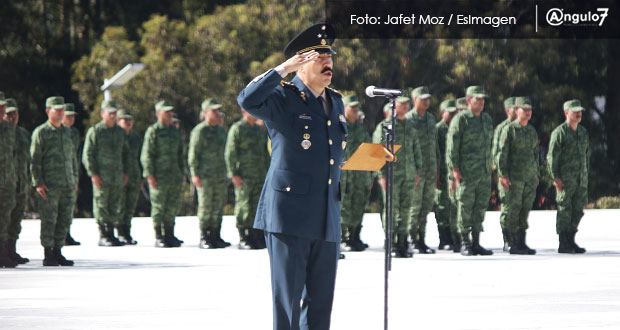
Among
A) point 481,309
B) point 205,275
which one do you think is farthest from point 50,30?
point 481,309

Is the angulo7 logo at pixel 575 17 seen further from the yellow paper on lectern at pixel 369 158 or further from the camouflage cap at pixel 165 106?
the yellow paper on lectern at pixel 369 158

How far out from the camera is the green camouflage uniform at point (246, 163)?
1638 cm

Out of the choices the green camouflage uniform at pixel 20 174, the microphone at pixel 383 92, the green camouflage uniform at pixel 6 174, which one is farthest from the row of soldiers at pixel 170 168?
the microphone at pixel 383 92

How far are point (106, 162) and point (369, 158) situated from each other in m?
11.1

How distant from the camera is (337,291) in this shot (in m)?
10.9

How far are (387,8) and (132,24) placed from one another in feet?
27.5

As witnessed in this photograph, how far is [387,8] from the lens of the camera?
33875mm

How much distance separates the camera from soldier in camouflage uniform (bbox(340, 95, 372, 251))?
1543 cm

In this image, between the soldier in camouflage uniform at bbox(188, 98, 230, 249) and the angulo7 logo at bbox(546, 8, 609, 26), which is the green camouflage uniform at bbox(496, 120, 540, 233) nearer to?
the soldier in camouflage uniform at bbox(188, 98, 230, 249)

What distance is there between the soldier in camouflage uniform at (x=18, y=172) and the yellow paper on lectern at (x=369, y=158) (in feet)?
26.4

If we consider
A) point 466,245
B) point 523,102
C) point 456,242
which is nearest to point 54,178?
point 466,245

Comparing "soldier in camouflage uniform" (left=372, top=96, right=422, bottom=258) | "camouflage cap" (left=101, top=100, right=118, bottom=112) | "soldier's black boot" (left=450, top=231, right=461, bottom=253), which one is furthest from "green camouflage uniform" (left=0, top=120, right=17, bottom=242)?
"soldier's black boot" (left=450, top=231, right=461, bottom=253)

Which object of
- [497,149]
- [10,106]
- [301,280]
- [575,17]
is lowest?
[301,280]

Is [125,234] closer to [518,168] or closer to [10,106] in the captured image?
[10,106]
